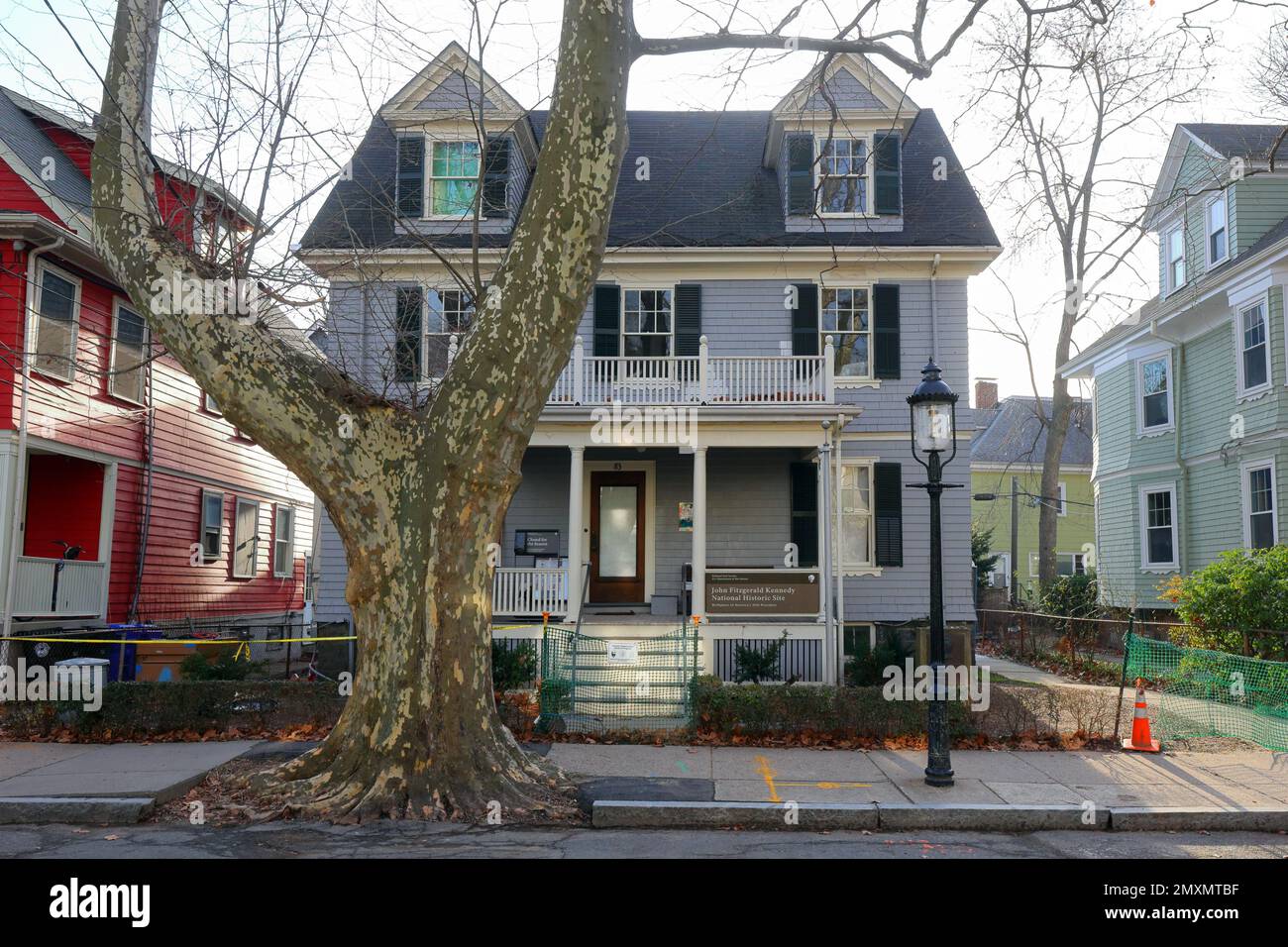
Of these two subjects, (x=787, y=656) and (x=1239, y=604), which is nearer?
(x=1239, y=604)

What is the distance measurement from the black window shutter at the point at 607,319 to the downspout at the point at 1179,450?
1268 cm

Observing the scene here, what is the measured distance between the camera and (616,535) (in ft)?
58.6

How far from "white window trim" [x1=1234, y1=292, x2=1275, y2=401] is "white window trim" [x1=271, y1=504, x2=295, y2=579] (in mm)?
21276

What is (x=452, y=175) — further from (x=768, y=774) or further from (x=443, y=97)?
(x=768, y=774)

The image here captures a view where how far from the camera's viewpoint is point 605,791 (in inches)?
317

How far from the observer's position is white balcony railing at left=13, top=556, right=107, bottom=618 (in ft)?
47.6

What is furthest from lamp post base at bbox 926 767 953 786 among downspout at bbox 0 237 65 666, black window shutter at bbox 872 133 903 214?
downspout at bbox 0 237 65 666

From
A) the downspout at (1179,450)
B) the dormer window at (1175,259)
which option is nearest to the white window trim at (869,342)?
the downspout at (1179,450)

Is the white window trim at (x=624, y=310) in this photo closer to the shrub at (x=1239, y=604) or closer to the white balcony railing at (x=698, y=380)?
the white balcony railing at (x=698, y=380)

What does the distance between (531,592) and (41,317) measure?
8.70 metres

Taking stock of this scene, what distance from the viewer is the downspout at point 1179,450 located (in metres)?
21.4

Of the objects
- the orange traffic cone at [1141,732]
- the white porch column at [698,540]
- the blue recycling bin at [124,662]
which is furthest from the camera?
the white porch column at [698,540]

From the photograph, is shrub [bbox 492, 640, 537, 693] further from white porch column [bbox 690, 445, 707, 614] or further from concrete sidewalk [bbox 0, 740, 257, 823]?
white porch column [bbox 690, 445, 707, 614]

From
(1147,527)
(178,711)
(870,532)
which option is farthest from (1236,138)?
(178,711)
